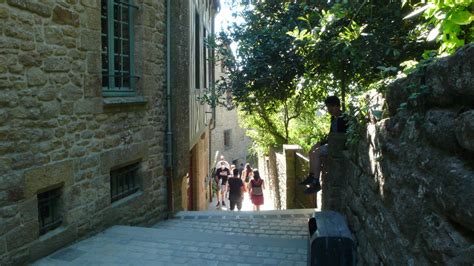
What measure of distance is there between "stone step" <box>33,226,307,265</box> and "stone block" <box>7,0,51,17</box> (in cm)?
254

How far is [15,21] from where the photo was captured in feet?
13.4

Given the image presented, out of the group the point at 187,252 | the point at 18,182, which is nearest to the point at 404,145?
the point at 187,252

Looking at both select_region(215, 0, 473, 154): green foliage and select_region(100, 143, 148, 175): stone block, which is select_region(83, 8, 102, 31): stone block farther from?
select_region(215, 0, 473, 154): green foliage

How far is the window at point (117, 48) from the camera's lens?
5.85 metres

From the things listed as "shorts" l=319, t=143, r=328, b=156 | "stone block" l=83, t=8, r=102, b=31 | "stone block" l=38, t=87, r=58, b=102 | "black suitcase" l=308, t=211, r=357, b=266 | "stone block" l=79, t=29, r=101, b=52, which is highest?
"stone block" l=83, t=8, r=102, b=31

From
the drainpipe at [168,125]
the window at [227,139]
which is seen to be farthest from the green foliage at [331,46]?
the window at [227,139]

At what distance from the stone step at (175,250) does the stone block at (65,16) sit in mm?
2541

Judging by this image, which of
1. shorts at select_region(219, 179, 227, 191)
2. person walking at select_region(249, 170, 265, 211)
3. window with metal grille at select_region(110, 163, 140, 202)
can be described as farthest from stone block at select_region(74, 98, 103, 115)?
shorts at select_region(219, 179, 227, 191)

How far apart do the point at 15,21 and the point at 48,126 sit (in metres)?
1.12

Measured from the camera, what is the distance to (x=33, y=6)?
14.2ft

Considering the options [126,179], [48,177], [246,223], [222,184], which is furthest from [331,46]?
[222,184]

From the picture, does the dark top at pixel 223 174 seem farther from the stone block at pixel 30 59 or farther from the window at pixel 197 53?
the stone block at pixel 30 59

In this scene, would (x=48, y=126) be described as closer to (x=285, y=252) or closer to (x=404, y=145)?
(x=285, y=252)

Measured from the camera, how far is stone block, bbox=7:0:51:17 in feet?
13.4
